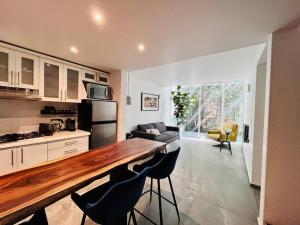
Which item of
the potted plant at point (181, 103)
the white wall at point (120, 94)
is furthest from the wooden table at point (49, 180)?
the potted plant at point (181, 103)

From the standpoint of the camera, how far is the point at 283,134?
1.68m

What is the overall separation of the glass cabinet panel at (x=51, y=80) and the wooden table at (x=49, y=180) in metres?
1.79

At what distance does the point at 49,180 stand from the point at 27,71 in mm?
2220

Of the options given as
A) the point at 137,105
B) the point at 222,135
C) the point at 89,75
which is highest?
the point at 89,75

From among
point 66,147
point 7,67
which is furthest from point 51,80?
point 66,147

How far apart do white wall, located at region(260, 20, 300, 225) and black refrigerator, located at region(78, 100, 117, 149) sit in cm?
288

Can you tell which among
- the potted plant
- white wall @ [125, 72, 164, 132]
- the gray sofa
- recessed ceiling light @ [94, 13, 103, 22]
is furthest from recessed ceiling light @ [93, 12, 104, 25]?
the potted plant

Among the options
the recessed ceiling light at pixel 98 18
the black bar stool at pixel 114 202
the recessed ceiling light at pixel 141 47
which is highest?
the recessed ceiling light at pixel 141 47

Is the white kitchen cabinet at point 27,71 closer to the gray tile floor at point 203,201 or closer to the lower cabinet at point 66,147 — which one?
the lower cabinet at point 66,147

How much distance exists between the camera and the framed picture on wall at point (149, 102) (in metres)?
5.93

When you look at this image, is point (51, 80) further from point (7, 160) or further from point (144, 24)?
point (144, 24)

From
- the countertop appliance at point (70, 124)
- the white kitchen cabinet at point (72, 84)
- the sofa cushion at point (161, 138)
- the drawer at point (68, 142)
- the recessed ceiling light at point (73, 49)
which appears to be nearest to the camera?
the recessed ceiling light at point (73, 49)

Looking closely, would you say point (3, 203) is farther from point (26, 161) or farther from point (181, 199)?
point (181, 199)

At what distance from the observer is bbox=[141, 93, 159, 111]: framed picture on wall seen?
233 inches
